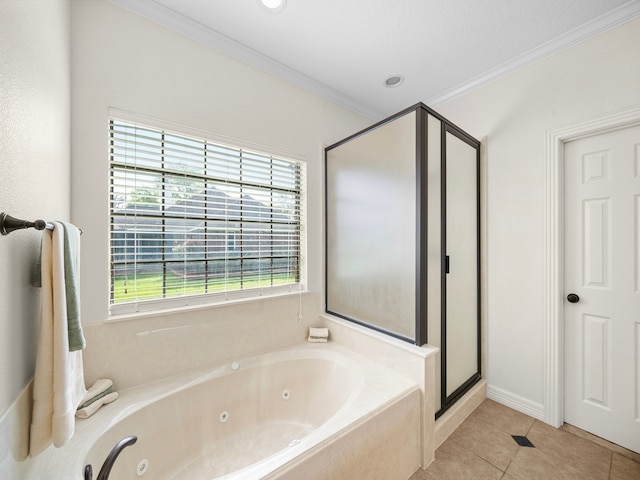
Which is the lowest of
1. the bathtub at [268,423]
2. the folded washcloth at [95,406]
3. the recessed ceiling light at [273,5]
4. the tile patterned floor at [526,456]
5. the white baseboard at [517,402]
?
the tile patterned floor at [526,456]

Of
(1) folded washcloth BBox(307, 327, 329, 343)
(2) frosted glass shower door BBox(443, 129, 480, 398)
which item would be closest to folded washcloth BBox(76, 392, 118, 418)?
(1) folded washcloth BBox(307, 327, 329, 343)

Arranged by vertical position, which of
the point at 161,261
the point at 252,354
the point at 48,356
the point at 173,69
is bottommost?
the point at 252,354

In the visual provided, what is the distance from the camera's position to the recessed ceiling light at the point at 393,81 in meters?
2.20

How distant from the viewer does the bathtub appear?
3.68ft

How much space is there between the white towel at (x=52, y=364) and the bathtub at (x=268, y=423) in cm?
36

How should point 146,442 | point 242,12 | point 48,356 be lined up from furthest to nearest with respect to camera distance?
point 242,12 → point 146,442 → point 48,356

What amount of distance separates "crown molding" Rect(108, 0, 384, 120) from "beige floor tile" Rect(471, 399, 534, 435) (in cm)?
281

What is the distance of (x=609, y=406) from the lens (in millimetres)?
1690

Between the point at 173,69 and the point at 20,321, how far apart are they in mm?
1548

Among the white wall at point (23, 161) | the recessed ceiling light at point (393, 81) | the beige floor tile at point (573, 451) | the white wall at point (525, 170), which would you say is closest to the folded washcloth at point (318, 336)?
the white wall at point (525, 170)

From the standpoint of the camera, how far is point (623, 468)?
58.6 inches

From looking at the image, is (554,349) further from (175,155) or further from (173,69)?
(173,69)

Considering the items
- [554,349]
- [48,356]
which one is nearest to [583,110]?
[554,349]

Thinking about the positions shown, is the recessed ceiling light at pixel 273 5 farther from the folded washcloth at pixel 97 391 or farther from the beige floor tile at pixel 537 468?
the beige floor tile at pixel 537 468
